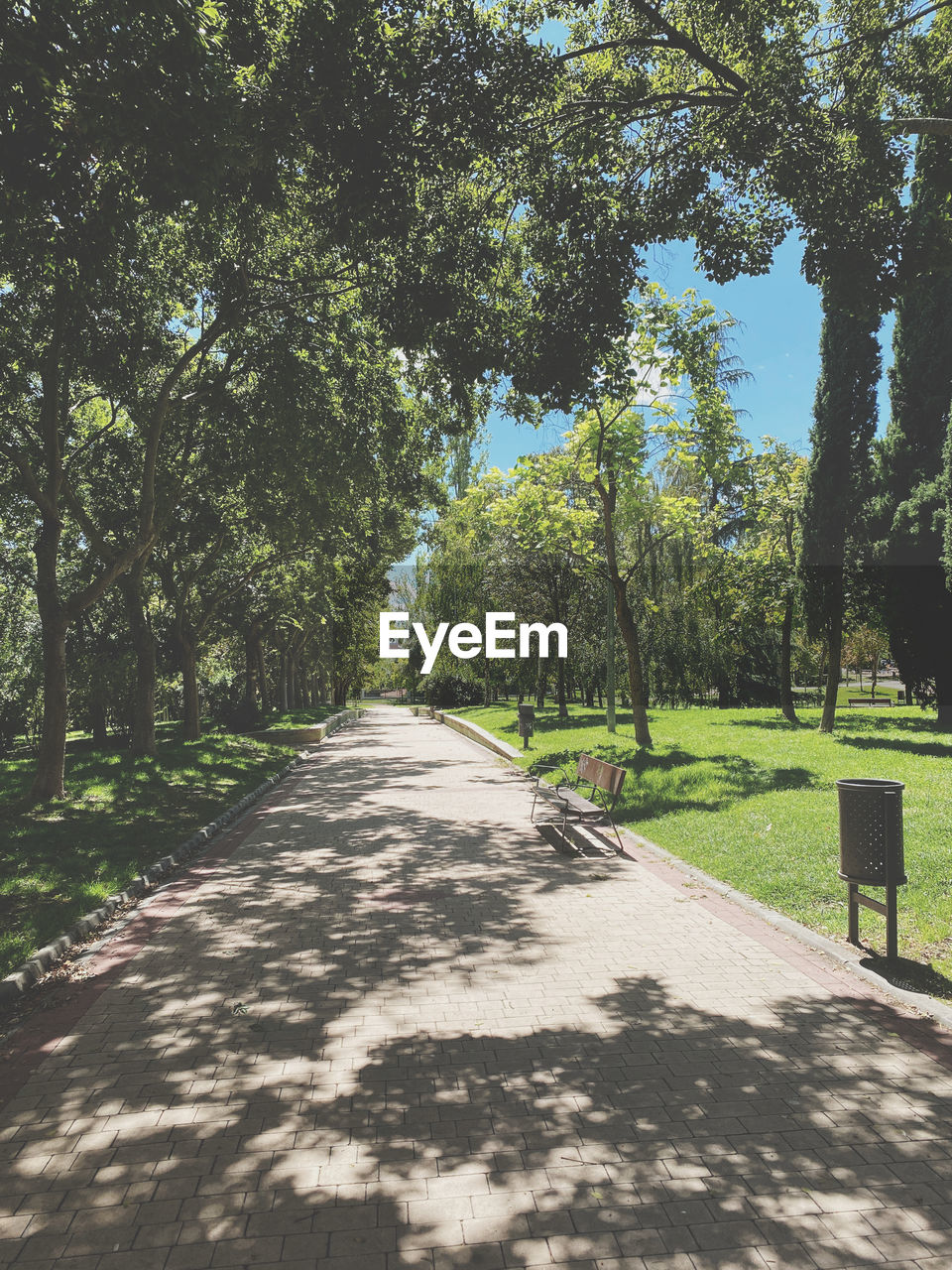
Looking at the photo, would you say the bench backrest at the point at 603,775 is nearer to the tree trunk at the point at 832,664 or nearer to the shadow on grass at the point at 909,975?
the shadow on grass at the point at 909,975

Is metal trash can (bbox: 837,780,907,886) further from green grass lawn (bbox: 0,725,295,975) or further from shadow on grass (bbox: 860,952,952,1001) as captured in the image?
green grass lawn (bbox: 0,725,295,975)

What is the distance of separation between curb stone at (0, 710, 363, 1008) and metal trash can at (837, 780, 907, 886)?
5.82 metres

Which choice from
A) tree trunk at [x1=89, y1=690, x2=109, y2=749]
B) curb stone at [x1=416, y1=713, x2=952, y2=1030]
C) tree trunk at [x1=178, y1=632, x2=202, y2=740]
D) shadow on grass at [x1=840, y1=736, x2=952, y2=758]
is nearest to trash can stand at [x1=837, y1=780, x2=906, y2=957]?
curb stone at [x1=416, y1=713, x2=952, y2=1030]

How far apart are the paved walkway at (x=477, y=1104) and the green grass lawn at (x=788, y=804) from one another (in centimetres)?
89

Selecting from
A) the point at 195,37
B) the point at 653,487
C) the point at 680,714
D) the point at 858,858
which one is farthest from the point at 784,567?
the point at 195,37

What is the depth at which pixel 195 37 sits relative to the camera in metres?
5.88

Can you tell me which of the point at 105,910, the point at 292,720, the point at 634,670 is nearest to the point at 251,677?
the point at 292,720

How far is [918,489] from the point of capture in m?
17.1

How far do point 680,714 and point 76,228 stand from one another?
22808 mm

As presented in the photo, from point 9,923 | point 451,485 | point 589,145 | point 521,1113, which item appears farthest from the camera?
point 451,485

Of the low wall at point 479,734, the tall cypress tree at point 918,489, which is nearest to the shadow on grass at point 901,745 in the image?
the tall cypress tree at point 918,489

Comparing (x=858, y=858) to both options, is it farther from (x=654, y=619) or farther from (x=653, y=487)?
(x=654, y=619)

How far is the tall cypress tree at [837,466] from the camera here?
1906 centimetres

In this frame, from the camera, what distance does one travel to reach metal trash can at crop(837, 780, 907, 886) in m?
5.56
